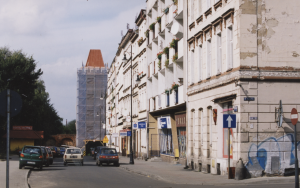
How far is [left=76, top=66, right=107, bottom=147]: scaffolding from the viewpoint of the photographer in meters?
95.3

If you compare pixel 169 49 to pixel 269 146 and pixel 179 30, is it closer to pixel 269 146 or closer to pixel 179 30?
pixel 179 30

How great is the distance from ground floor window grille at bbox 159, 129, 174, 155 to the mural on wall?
18.7 metres

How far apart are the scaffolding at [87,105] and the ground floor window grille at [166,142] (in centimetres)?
5099

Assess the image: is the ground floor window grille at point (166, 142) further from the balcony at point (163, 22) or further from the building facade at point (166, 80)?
the balcony at point (163, 22)

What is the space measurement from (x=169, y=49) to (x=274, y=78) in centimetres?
1649

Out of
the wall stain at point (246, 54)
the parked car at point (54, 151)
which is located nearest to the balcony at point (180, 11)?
the wall stain at point (246, 54)

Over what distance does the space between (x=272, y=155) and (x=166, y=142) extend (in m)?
21.6

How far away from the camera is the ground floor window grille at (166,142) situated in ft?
134

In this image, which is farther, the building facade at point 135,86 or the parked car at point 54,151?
the parked car at point 54,151

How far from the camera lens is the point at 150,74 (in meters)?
45.9

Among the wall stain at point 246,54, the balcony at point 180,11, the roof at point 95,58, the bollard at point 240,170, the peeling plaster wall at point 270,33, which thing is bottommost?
the bollard at point 240,170

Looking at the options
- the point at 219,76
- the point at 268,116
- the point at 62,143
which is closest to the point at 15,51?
the point at 219,76

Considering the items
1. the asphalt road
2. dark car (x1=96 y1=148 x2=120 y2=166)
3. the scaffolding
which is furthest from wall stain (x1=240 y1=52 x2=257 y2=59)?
the scaffolding

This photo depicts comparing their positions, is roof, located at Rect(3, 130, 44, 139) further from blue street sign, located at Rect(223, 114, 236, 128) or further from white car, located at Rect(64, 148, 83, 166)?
blue street sign, located at Rect(223, 114, 236, 128)
